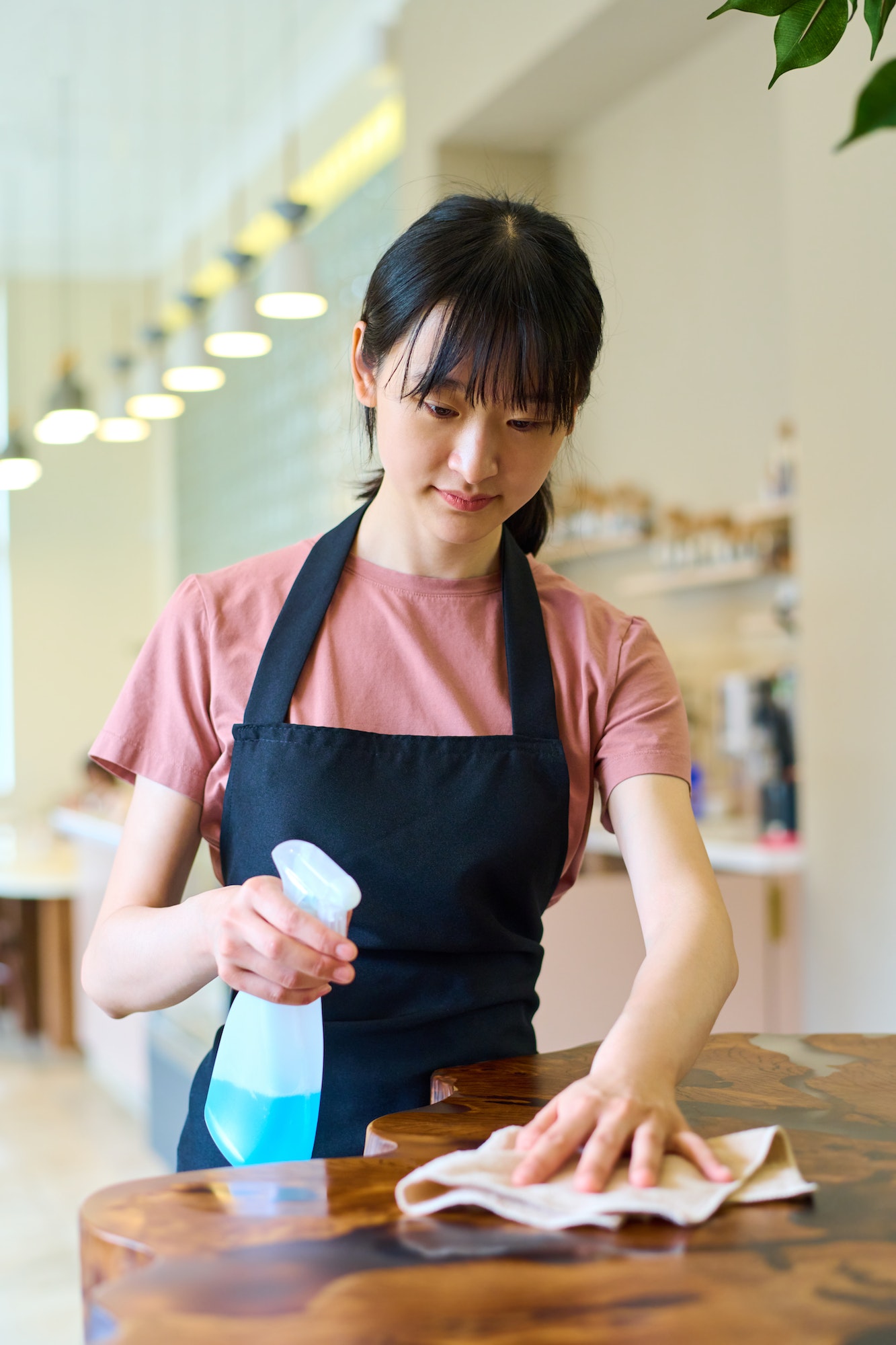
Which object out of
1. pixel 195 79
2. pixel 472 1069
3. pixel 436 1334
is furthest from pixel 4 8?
pixel 436 1334

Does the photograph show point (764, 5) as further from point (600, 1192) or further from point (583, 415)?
point (583, 415)

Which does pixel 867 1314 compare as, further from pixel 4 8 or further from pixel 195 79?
pixel 195 79

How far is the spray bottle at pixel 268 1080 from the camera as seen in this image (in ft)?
3.59

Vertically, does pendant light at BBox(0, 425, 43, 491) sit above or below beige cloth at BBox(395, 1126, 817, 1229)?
above

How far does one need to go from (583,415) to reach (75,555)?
4902 mm

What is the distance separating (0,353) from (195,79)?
10.1ft

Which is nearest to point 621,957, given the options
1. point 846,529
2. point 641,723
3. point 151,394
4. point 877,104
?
point 846,529

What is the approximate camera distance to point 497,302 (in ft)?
3.92

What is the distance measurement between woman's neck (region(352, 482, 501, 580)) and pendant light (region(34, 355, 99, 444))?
4.17 metres

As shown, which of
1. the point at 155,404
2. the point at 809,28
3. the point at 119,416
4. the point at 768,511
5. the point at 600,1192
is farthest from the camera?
the point at 119,416

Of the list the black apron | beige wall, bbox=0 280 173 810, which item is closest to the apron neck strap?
the black apron

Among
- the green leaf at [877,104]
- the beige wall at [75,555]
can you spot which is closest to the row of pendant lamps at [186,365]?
the beige wall at [75,555]

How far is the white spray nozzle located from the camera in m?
0.99

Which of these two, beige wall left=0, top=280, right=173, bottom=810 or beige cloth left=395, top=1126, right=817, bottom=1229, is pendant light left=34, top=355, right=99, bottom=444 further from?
beige cloth left=395, top=1126, right=817, bottom=1229
